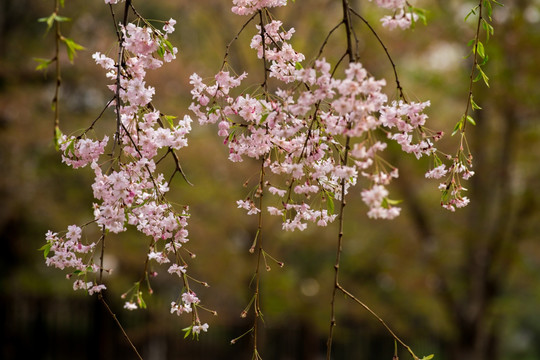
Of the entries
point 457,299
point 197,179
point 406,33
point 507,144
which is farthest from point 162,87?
point 457,299

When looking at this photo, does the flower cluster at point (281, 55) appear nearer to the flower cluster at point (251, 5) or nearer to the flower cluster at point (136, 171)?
the flower cluster at point (251, 5)

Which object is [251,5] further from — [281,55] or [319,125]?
[319,125]

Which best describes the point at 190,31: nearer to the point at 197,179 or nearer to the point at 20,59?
the point at 20,59

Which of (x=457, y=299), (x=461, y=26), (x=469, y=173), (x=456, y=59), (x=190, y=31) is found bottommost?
(x=469, y=173)

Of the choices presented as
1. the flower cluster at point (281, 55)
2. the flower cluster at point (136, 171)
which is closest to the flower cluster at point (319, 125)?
the flower cluster at point (281, 55)

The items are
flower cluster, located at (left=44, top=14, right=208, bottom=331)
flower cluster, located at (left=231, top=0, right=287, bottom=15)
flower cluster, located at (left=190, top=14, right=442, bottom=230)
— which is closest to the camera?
flower cluster, located at (left=190, top=14, right=442, bottom=230)

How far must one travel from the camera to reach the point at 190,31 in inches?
387

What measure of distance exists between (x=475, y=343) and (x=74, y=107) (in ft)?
19.6

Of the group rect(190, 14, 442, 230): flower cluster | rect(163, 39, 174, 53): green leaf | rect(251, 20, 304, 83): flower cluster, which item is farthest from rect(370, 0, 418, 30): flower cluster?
rect(163, 39, 174, 53): green leaf

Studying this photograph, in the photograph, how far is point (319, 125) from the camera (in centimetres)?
136

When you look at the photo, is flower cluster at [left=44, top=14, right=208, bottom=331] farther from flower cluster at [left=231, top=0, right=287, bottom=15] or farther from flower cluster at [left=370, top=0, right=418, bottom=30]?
flower cluster at [left=370, top=0, right=418, bottom=30]

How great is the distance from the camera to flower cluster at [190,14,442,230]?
110 centimetres

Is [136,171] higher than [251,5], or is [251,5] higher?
[251,5]

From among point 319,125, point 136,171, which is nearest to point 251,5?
point 319,125
